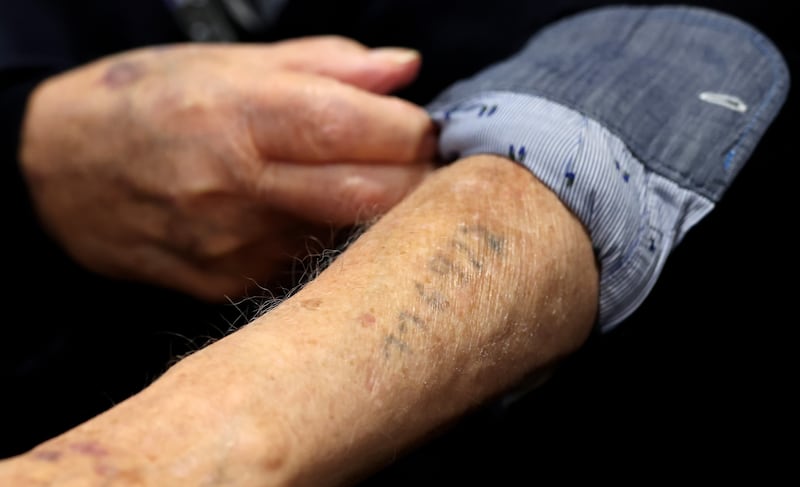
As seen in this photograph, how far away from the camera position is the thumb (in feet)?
2.63

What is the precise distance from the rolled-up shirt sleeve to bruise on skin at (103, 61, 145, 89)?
0.36 meters

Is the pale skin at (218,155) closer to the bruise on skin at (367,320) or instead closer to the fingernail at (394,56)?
the fingernail at (394,56)

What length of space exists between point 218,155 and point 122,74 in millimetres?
175

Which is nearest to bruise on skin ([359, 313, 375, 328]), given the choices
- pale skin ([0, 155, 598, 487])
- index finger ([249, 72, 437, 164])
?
pale skin ([0, 155, 598, 487])

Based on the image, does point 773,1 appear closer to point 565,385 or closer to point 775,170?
point 775,170

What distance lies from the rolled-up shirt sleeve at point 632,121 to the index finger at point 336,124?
4 centimetres

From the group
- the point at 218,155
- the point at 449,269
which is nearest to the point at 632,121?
the point at 449,269

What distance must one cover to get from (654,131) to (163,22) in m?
0.74

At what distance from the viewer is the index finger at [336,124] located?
732 mm

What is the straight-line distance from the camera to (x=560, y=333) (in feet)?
1.94

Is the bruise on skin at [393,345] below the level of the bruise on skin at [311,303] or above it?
below

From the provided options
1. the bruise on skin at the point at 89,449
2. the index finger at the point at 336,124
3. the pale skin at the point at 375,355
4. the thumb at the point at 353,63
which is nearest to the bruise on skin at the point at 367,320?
the pale skin at the point at 375,355

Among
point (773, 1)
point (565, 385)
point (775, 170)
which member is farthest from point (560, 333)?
point (773, 1)

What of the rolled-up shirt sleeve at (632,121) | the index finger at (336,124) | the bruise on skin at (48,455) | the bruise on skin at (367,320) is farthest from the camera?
the index finger at (336,124)
